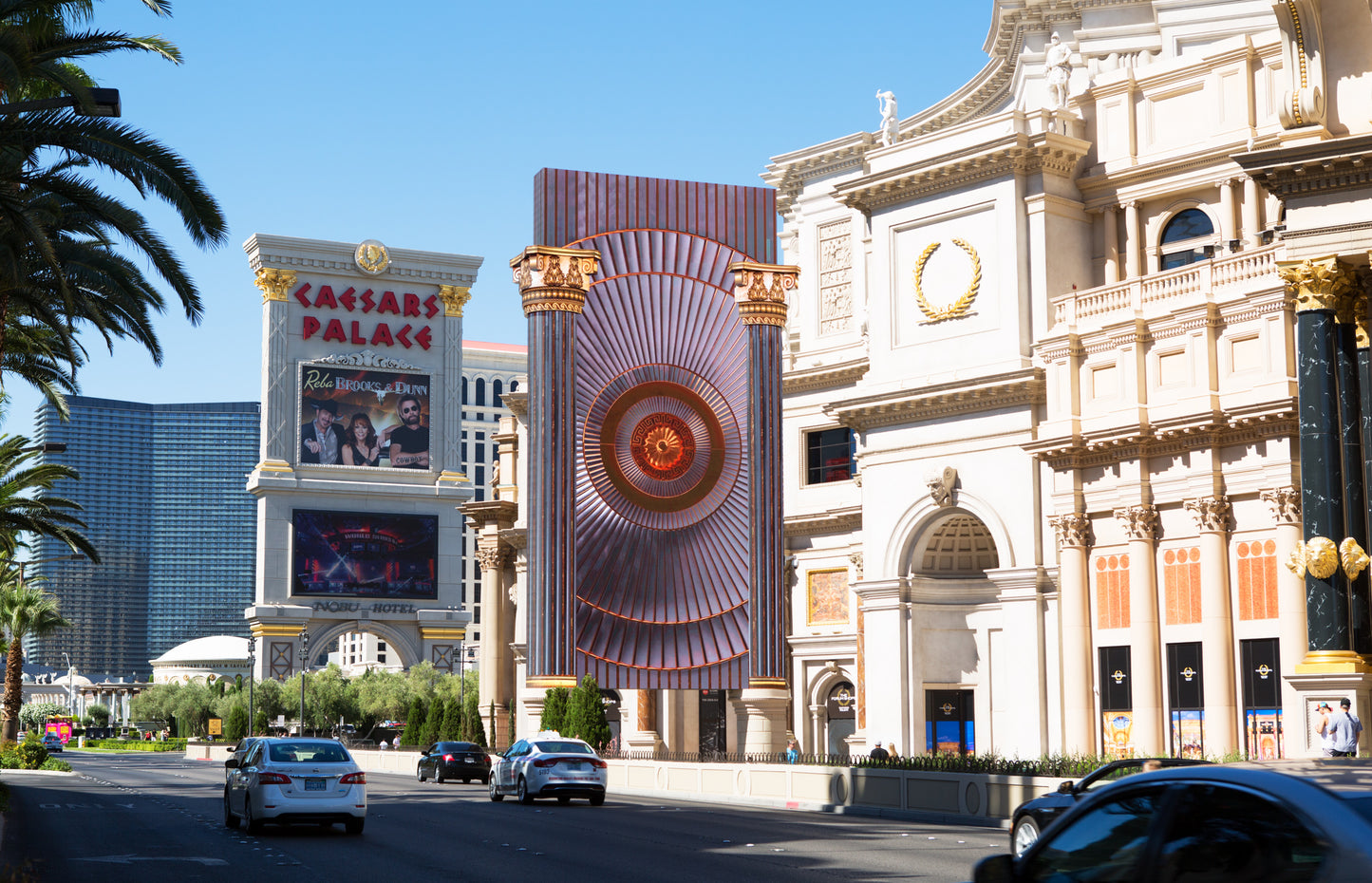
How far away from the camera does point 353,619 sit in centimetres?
10725

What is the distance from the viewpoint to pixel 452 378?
372 feet

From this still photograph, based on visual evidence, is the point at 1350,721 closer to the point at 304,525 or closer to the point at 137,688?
the point at 304,525

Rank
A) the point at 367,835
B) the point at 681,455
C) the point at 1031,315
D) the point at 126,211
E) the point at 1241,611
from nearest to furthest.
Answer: the point at 367,835, the point at 126,211, the point at 1241,611, the point at 1031,315, the point at 681,455

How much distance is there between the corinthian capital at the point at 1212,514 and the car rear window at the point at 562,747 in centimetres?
1431

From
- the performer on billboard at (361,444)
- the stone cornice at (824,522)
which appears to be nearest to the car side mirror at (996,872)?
the stone cornice at (824,522)

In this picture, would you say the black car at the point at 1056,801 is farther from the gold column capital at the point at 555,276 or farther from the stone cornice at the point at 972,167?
the gold column capital at the point at 555,276

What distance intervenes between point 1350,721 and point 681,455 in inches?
996

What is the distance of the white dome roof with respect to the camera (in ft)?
501

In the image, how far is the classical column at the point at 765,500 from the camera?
46.4 metres

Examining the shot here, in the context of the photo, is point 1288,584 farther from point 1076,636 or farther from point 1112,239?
point 1112,239

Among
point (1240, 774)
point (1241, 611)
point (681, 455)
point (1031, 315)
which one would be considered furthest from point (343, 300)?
point (1240, 774)

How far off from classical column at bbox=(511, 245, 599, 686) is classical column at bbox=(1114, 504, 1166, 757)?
15.8m

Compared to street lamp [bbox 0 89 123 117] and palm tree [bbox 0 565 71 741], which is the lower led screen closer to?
palm tree [bbox 0 565 71 741]

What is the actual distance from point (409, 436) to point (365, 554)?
903 centimetres
